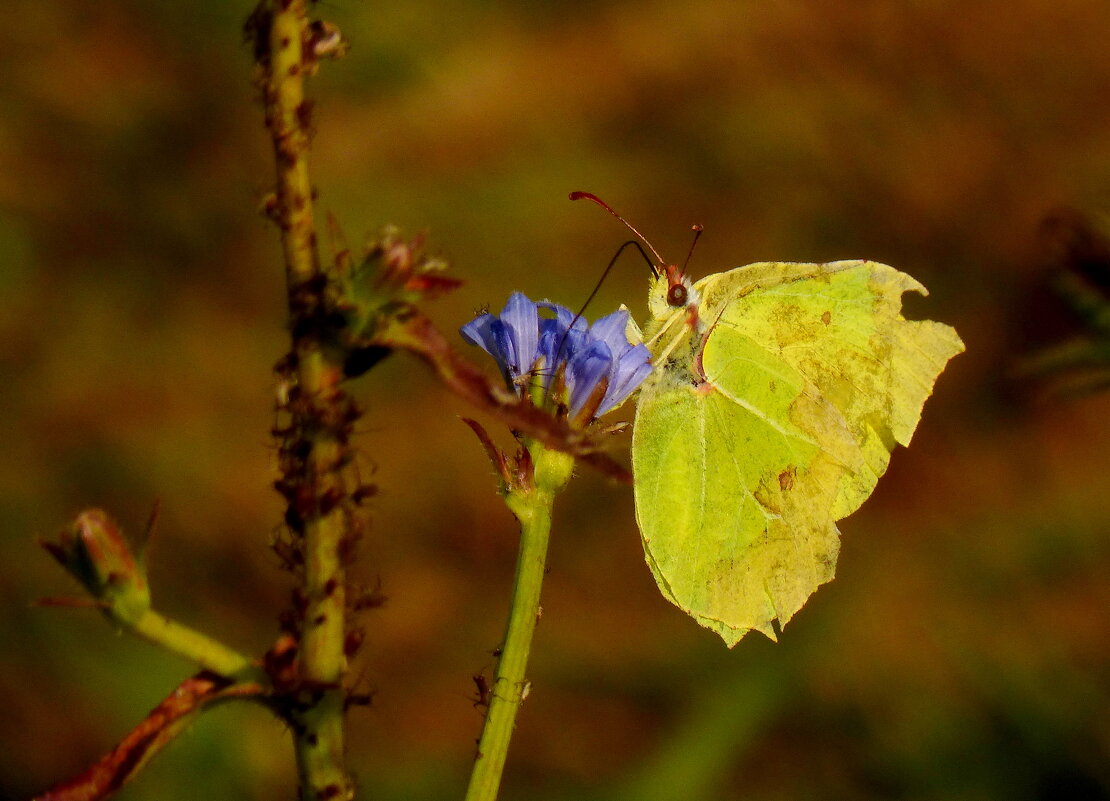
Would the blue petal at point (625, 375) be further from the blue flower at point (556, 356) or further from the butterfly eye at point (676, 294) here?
the butterfly eye at point (676, 294)

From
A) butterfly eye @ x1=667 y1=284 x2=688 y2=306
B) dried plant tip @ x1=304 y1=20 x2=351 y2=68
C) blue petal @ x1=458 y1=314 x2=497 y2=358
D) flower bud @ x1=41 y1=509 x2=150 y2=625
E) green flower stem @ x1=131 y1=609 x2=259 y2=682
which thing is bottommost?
green flower stem @ x1=131 y1=609 x2=259 y2=682

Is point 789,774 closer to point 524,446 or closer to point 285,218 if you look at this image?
point 524,446

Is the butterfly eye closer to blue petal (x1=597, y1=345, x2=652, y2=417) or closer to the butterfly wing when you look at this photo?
the butterfly wing

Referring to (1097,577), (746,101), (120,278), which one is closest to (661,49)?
(746,101)

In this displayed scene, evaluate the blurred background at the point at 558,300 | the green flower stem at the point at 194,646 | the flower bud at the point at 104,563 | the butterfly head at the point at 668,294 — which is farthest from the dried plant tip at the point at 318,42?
the blurred background at the point at 558,300

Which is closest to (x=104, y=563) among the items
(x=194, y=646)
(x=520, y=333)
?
(x=194, y=646)

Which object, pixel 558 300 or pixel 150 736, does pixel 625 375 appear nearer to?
pixel 150 736

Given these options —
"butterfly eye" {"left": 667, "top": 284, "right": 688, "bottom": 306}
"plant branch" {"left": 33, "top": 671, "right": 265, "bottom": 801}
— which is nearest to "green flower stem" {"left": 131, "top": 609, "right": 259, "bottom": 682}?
"plant branch" {"left": 33, "top": 671, "right": 265, "bottom": 801}
